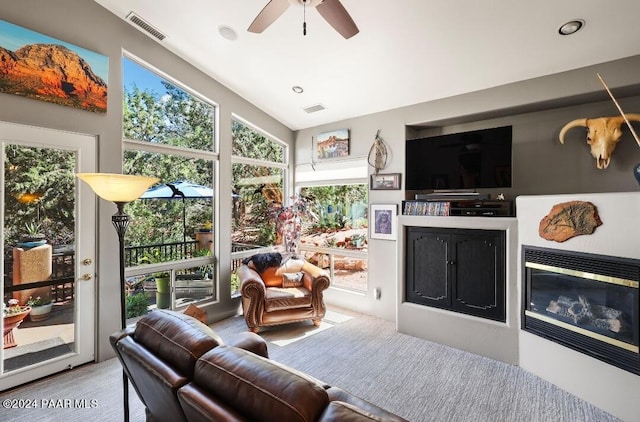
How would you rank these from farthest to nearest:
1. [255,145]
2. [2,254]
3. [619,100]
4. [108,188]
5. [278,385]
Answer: [255,145]
[619,100]
[2,254]
[108,188]
[278,385]

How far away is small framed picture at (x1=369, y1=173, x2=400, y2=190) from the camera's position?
4199 mm

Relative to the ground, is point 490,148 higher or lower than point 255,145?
lower

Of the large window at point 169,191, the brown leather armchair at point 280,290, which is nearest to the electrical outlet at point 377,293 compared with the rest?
the brown leather armchair at point 280,290

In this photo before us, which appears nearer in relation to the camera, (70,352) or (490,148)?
(70,352)

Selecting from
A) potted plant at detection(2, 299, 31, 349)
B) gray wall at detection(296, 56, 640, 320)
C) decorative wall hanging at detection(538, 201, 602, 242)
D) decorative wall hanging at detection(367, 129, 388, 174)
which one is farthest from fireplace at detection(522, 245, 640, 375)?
potted plant at detection(2, 299, 31, 349)

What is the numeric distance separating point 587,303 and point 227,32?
4.15 m

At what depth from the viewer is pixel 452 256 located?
357 cm

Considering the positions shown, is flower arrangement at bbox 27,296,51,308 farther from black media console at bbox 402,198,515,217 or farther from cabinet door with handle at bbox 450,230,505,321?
cabinet door with handle at bbox 450,230,505,321

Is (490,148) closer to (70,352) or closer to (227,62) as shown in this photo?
(227,62)

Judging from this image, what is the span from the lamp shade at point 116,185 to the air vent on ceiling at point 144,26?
7.21ft

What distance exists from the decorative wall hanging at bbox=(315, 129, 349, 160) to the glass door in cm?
298

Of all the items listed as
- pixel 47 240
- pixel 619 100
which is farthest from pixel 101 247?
pixel 619 100

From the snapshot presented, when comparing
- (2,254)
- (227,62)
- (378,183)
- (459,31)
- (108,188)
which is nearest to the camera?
(108,188)

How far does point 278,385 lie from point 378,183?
3580 mm
